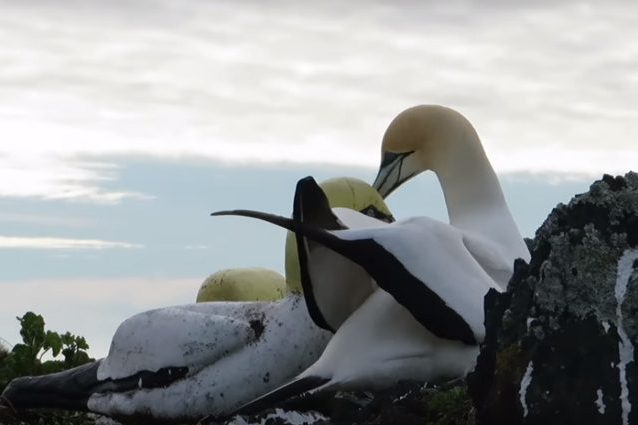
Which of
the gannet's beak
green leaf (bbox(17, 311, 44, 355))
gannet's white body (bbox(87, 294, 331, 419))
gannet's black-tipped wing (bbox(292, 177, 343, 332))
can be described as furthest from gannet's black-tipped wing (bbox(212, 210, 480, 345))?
green leaf (bbox(17, 311, 44, 355))

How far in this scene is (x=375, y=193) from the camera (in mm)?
10031

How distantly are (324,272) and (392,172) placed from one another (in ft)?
8.15

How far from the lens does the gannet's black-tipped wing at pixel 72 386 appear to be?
8.84 m

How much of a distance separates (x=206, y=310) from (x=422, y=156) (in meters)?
1.95

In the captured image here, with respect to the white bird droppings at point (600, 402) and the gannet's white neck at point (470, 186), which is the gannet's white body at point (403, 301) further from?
the white bird droppings at point (600, 402)

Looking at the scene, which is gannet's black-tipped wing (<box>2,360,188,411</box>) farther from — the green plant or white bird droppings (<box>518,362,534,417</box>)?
white bird droppings (<box>518,362,534,417</box>)

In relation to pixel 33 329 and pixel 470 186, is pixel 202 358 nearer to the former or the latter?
pixel 470 186

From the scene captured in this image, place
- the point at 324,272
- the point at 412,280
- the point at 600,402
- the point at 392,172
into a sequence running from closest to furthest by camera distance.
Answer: the point at 600,402
the point at 412,280
the point at 324,272
the point at 392,172

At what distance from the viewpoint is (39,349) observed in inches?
433

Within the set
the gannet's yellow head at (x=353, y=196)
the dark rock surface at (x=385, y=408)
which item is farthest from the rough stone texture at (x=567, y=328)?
the gannet's yellow head at (x=353, y=196)

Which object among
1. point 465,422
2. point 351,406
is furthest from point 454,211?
point 465,422

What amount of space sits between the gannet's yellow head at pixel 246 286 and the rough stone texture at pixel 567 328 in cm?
504

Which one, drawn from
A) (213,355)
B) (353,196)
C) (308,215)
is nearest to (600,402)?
(308,215)

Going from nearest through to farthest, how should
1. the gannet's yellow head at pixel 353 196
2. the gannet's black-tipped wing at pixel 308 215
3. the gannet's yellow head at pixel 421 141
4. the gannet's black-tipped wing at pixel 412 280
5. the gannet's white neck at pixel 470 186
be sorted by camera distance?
the gannet's black-tipped wing at pixel 412 280 < the gannet's black-tipped wing at pixel 308 215 < the gannet's white neck at pixel 470 186 < the gannet's yellow head at pixel 421 141 < the gannet's yellow head at pixel 353 196
